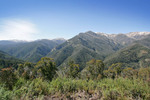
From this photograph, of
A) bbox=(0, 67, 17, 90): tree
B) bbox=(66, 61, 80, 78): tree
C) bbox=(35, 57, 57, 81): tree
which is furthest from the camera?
bbox=(66, 61, 80, 78): tree

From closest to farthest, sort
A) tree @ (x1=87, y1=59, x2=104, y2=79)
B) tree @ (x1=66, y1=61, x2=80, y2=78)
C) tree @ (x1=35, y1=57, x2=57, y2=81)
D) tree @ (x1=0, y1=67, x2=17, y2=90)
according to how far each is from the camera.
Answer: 1. tree @ (x1=0, y1=67, x2=17, y2=90)
2. tree @ (x1=35, y1=57, x2=57, y2=81)
3. tree @ (x1=66, y1=61, x2=80, y2=78)
4. tree @ (x1=87, y1=59, x2=104, y2=79)

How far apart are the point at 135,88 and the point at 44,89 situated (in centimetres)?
480

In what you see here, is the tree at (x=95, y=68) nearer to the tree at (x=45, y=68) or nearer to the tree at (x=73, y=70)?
the tree at (x=73, y=70)

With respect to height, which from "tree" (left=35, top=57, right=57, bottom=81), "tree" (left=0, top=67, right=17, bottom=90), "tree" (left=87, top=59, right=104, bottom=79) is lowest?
"tree" (left=87, top=59, right=104, bottom=79)

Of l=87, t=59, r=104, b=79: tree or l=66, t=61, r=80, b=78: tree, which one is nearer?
l=66, t=61, r=80, b=78: tree

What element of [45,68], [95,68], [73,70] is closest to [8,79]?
[45,68]

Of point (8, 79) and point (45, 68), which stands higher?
point (8, 79)

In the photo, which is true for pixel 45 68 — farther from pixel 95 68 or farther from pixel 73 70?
pixel 95 68

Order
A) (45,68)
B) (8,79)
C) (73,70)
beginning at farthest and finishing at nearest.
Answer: (73,70), (45,68), (8,79)

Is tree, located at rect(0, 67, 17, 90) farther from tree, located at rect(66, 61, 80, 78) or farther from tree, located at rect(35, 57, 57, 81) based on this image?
tree, located at rect(66, 61, 80, 78)

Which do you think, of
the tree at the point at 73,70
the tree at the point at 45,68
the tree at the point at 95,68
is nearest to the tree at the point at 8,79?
the tree at the point at 45,68

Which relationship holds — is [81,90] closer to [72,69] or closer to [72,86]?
[72,86]

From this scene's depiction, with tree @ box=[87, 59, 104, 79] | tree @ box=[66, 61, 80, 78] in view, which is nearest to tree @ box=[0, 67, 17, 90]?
tree @ box=[66, 61, 80, 78]

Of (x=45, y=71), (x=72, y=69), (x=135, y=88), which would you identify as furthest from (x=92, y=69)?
(x=135, y=88)
